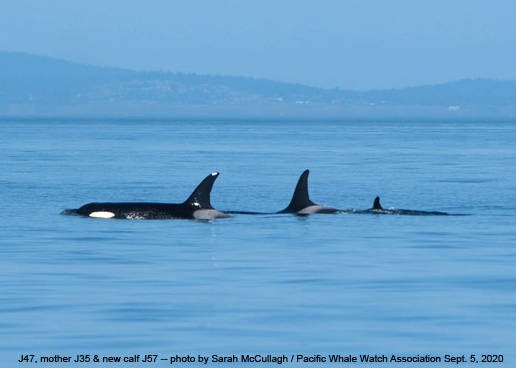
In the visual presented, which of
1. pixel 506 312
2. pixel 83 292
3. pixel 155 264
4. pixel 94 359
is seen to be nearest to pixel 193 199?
pixel 155 264

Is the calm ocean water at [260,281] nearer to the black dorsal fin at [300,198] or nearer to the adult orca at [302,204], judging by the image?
the adult orca at [302,204]

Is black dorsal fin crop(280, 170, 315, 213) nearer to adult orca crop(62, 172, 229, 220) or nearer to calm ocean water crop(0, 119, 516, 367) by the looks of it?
calm ocean water crop(0, 119, 516, 367)

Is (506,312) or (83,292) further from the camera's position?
(83,292)

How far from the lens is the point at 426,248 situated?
1864 centimetres

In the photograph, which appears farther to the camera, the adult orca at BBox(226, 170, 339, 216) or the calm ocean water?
the adult orca at BBox(226, 170, 339, 216)

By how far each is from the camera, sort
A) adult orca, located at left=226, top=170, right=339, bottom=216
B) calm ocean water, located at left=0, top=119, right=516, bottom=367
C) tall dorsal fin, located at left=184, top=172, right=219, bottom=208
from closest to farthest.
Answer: calm ocean water, located at left=0, top=119, right=516, bottom=367, tall dorsal fin, located at left=184, top=172, right=219, bottom=208, adult orca, located at left=226, top=170, right=339, bottom=216

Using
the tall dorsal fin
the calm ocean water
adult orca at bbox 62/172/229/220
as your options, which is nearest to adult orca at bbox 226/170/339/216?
the calm ocean water

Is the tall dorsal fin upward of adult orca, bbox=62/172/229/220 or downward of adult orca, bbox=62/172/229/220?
upward

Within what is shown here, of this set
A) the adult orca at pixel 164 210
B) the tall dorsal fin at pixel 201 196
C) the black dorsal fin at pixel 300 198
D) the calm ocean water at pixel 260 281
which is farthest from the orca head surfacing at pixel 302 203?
the tall dorsal fin at pixel 201 196

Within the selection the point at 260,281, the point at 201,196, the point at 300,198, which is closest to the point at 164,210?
the point at 201,196

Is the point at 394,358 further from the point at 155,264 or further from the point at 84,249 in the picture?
the point at 84,249

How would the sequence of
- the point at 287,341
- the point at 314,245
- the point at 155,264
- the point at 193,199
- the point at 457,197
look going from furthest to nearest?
the point at 457,197, the point at 193,199, the point at 314,245, the point at 155,264, the point at 287,341

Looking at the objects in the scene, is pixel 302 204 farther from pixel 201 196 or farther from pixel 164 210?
pixel 164 210

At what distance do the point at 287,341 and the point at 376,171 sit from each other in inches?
1333
